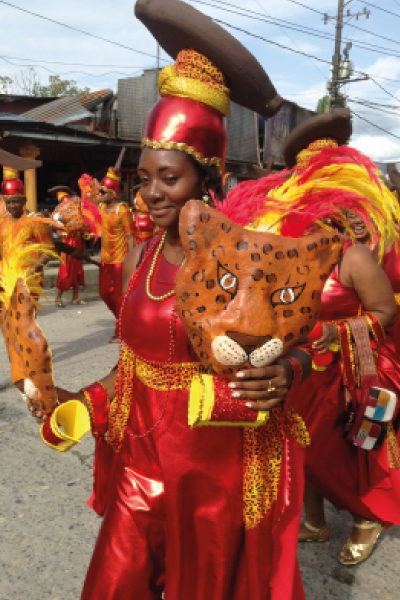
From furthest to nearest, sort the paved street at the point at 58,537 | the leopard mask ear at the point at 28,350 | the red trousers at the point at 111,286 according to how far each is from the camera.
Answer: the red trousers at the point at 111,286 → the paved street at the point at 58,537 → the leopard mask ear at the point at 28,350

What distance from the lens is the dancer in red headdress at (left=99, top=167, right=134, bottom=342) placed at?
5.95 m

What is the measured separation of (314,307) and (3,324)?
2.80ft

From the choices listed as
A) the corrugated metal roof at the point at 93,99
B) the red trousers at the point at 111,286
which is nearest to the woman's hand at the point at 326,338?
the red trousers at the point at 111,286

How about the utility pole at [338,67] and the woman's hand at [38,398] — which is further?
the utility pole at [338,67]

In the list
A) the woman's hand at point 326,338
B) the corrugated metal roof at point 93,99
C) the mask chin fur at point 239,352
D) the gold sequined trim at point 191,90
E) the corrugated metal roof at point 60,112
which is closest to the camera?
the mask chin fur at point 239,352

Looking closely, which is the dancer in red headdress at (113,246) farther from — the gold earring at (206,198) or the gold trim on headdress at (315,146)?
the gold earring at (206,198)

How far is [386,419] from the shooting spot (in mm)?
2184

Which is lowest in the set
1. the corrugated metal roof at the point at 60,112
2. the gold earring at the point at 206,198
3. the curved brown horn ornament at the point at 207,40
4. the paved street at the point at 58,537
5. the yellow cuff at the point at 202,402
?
the paved street at the point at 58,537

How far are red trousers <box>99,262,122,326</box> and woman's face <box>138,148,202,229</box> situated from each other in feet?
14.7

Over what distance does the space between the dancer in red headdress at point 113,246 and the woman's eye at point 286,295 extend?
4.83 metres

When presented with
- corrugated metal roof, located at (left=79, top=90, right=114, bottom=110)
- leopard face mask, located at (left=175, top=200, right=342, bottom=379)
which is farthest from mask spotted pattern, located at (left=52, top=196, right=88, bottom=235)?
corrugated metal roof, located at (left=79, top=90, right=114, bottom=110)

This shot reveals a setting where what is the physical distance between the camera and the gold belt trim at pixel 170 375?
1.38 metres

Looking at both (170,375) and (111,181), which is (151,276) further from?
(111,181)

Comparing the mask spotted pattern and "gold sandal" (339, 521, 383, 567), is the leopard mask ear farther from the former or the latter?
the mask spotted pattern
